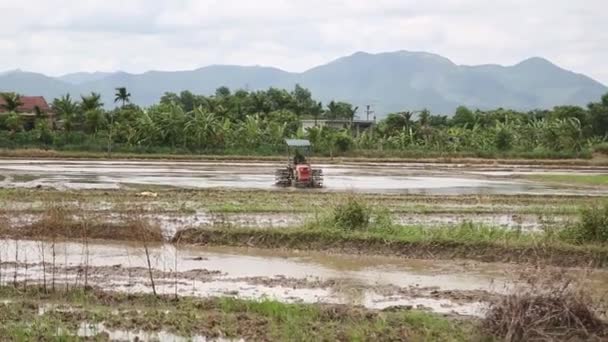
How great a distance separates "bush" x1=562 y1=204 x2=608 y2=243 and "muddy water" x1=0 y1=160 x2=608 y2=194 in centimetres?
1138

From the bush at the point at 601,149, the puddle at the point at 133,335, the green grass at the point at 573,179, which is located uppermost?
the bush at the point at 601,149

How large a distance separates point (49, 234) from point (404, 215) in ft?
27.5

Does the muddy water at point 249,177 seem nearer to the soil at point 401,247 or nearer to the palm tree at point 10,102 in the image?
the soil at point 401,247

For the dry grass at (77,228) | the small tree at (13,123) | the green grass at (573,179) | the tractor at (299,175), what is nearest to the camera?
the dry grass at (77,228)

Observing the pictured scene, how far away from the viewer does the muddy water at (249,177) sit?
1009 inches

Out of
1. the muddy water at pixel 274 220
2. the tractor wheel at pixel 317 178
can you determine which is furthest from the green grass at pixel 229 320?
the tractor wheel at pixel 317 178

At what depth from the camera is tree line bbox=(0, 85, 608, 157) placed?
47.9 metres

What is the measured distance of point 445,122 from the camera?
74.1 m

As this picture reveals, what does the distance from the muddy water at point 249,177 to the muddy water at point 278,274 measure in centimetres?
1106

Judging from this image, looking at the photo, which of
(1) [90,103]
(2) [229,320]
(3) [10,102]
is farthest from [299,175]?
(3) [10,102]

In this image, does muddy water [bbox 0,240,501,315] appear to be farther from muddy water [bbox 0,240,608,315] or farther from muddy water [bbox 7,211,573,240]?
muddy water [bbox 7,211,573,240]

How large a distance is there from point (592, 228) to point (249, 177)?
1842cm

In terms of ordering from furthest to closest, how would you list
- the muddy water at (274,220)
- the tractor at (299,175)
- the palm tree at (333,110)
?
the palm tree at (333,110) → the tractor at (299,175) → the muddy water at (274,220)

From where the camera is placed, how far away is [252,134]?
49438 millimetres
